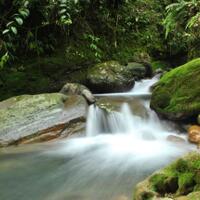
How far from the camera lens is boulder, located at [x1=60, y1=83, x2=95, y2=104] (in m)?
7.96

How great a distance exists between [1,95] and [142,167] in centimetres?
448

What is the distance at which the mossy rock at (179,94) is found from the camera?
6.99 meters

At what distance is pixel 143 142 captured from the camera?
6855 mm

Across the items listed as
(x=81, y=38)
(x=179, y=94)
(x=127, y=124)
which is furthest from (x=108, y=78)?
(x=179, y=94)

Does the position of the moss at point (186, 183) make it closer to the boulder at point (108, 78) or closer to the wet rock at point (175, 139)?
the wet rock at point (175, 139)

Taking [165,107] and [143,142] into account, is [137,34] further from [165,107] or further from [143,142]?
[143,142]

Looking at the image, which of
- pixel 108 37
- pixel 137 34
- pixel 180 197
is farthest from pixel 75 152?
pixel 137 34

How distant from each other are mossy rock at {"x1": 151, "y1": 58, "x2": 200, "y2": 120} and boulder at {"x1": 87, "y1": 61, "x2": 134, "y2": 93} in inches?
66.2

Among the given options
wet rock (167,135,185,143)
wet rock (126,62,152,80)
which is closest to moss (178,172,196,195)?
wet rock (167,135,185,143)

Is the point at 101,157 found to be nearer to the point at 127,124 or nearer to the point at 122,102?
the point at 127,124

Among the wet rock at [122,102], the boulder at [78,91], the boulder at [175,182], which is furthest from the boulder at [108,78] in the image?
the boulder at [175,182]

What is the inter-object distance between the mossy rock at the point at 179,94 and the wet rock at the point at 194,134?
0.33 metres

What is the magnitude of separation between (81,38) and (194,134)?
189 inches

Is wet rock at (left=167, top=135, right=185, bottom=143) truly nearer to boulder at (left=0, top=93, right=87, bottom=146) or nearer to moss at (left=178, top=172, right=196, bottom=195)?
boulder at (left=0, top=93, right=87, bottom=146)
